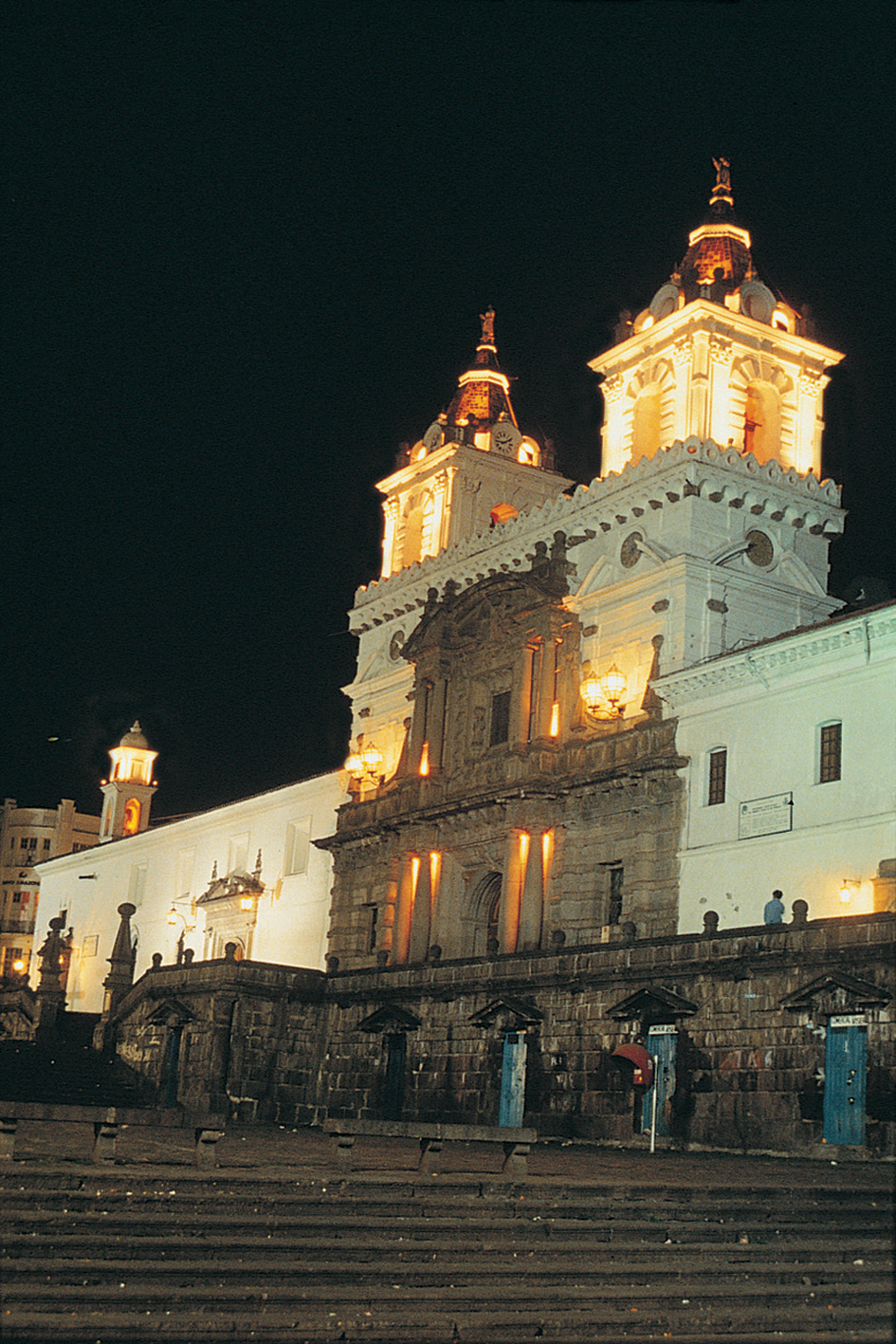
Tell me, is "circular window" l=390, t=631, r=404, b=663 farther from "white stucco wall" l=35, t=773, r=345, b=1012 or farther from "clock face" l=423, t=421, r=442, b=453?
"clock face" l=423, t=421, r=442, b=453

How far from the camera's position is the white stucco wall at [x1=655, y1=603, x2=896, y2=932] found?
101 ft

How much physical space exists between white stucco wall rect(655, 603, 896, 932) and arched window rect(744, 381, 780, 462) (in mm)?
8816

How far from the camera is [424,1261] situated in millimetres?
13211

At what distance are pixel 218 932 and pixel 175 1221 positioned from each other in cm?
4647

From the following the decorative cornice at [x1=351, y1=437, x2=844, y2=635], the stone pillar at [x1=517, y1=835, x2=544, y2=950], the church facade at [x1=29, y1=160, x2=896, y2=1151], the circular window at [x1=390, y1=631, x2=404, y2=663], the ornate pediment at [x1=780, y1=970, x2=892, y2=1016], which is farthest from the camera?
the circular window at [x1=390, y1=631, x2=404, y2=663]

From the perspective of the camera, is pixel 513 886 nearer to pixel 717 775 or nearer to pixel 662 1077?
pixel 717 775

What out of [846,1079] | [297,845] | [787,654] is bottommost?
[846,1079]

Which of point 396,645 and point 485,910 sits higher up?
point 396,645

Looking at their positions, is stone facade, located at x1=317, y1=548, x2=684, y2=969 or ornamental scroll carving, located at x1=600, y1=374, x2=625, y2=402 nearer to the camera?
stone facade, located at x1=317, y1=548, x2=684, y2=969

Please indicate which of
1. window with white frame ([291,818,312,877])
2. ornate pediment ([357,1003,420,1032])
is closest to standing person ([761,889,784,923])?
ornate pediment ([357,1003,420,1032])

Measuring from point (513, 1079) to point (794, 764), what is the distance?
8.67 meters

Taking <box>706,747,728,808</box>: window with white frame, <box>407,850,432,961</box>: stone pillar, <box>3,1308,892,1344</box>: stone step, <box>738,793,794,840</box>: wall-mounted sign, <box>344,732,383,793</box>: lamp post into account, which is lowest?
<box>3,1308,892,1344</box>: stone step

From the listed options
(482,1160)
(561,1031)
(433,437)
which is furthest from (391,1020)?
(433,437)

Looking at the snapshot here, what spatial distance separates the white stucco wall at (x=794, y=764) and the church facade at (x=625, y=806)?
0.21ft
